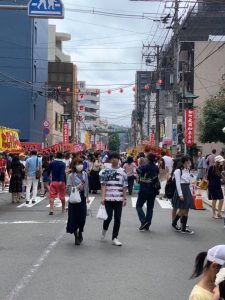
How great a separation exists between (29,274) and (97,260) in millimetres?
1462

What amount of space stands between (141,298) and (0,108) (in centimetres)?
4380

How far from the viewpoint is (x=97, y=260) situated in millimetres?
9094

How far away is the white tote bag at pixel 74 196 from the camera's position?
10.8 metres

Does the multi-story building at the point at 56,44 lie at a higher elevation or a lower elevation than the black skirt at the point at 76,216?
higher

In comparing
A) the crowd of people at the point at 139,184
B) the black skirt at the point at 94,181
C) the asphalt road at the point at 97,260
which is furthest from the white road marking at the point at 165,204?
the asphalt road at the point at 97,260

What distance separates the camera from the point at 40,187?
23.2 meters

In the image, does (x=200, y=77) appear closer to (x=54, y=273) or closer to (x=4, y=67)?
(x=4, y=67)

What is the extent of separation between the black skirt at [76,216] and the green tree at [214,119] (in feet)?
87.0

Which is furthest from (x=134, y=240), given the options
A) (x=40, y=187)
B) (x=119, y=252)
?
(x=40, y=187)

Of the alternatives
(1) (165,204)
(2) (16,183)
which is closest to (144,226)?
(1) (165,204)

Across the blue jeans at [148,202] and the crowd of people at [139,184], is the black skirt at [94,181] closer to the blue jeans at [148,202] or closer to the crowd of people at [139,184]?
the crowd of people at [139,184]

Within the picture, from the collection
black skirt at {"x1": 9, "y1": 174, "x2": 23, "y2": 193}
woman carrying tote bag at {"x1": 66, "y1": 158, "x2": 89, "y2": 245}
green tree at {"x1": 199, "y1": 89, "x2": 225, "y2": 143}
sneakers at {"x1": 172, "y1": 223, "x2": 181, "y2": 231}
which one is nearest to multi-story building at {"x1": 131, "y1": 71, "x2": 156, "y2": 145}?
green tree at {"x1": 199, "y1": 89, "x2": 225, "y2": 143}

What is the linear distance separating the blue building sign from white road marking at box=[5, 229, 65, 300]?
18.8ft

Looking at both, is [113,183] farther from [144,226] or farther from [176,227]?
[176,227]
